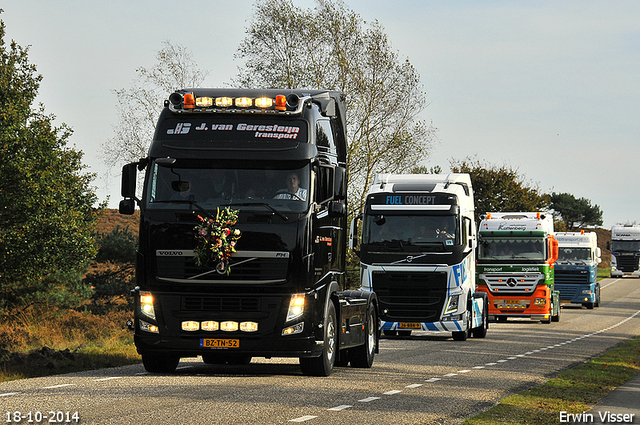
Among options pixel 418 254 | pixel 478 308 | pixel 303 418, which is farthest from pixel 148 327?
pixel 478 308

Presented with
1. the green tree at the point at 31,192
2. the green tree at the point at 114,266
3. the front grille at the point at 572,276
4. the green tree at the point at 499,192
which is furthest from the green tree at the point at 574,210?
the green tree at the point at 31,192

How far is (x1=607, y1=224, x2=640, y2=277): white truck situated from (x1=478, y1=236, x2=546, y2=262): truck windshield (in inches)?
1537

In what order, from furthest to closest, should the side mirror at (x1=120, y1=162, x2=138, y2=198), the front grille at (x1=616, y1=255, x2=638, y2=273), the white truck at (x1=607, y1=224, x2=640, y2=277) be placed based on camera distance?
the front grille at (x1=616, y1=255, x2=638, y2=273), the white truck at (x1=607, y1=224, x2=640, y2=277), the side mirror at (x1=120, y1=162, x2=138, y2=198)

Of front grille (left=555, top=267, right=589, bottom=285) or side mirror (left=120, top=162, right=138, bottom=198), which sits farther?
front grille (left=555, top=267, right=589, bottom=285)

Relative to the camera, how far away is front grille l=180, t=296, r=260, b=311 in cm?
1242

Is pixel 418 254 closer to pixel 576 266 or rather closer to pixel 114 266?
pixel 576 266

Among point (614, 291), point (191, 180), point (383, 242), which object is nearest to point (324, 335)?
point (191, 180)

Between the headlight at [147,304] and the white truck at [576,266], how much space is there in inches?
1377

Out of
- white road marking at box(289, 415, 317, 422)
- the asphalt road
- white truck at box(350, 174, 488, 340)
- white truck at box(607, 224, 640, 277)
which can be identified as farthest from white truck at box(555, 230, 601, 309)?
white road marking at box(289, 415, 317, 422)

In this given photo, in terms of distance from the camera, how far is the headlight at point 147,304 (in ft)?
41.1

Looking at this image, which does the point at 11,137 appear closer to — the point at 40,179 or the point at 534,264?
the point at 40,179

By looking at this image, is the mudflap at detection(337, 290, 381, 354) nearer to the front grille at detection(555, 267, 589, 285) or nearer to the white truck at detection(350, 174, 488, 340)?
the white truck at detection(350, 174, 488, 340)

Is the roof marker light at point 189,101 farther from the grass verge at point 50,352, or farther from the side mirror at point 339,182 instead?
the grass verge at point 50,352

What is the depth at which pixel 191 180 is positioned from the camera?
1257 cm
